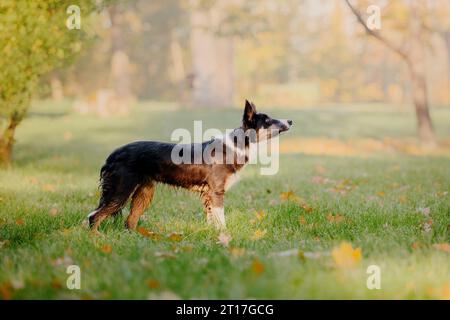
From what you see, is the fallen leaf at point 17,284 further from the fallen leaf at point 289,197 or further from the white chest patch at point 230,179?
the fallen leaf at point 289,197

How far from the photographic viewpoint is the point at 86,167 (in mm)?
11031

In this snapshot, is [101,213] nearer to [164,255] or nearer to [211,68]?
[164,255]

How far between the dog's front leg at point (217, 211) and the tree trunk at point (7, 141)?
593 cm

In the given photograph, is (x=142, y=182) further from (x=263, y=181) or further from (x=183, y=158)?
(x=263, y=181)

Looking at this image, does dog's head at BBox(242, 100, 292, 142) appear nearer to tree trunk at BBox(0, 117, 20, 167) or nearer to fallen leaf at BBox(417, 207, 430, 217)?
fallen leaf at BBox(417, 207, 430, 217)

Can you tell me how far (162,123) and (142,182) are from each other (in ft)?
49.5

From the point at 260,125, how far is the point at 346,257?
2371mm

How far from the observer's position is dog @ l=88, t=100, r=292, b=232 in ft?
17.6

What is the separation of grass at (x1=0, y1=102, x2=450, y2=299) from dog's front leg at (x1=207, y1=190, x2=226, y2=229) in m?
0.13

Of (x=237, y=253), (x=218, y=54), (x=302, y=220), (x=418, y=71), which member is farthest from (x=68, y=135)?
(x=237, y=253)

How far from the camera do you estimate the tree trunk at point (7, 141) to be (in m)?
9.89

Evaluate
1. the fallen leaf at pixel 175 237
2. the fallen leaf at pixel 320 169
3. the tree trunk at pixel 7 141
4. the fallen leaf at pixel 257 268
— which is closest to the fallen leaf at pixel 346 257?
the fallen leaf at pixel 257 268
